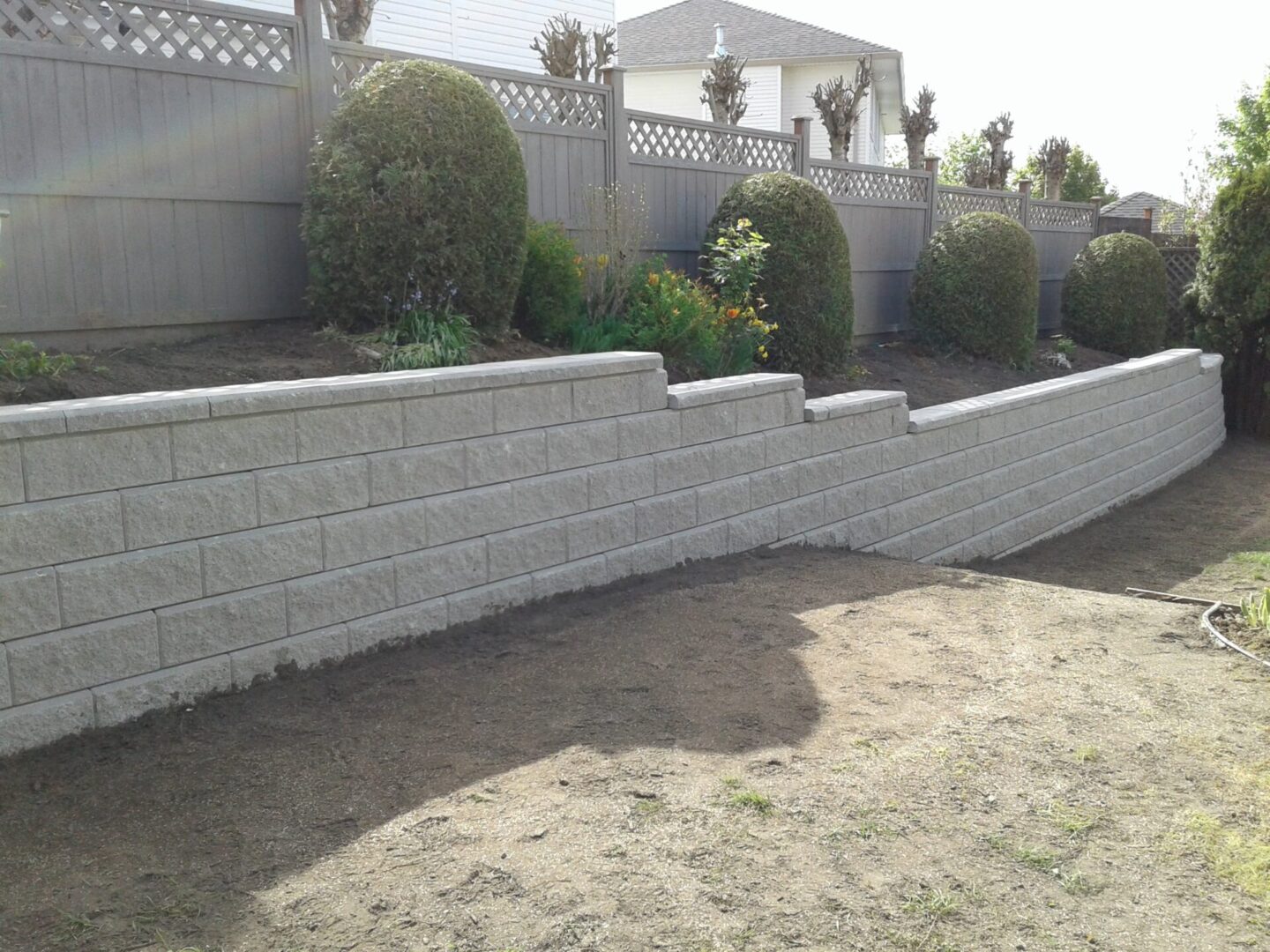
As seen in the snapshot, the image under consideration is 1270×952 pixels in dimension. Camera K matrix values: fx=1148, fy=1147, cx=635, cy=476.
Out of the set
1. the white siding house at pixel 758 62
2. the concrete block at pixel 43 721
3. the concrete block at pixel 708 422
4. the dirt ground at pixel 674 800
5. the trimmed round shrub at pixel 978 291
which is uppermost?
the white siding house at pixel 758 62

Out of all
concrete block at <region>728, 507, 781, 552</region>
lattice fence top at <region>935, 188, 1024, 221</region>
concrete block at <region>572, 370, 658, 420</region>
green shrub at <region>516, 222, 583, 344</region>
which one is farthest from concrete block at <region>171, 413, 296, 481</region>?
lattice fence top at <region>935, 188, 1024, 221</region>

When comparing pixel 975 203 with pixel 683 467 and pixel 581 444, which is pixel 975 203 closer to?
pixel 683 467

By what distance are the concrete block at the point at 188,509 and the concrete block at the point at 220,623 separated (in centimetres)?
23

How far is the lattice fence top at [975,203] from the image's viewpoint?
13.2 meters

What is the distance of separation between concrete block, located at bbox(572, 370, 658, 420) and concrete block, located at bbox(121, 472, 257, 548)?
168cm

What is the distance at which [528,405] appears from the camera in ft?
16.2

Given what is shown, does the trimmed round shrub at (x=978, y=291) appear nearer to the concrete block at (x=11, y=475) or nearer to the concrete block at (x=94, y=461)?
the concrete block at (x=94, y=461)

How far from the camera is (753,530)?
6.25 metres

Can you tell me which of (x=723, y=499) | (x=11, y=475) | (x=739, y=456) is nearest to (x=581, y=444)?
(x=723, y=499)

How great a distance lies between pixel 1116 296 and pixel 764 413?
1009cm

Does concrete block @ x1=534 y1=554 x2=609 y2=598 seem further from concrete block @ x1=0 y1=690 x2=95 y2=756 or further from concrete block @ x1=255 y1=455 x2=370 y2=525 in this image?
concrete block @ x1=0 y1=690 x2=95 y2=756

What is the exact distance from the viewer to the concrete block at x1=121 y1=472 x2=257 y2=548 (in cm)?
364

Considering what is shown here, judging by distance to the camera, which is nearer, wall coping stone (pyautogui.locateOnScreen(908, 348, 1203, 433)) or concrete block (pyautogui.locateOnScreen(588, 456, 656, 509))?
concrete block (pyautogui.locateOnScreen(588, 456, 656, 509))

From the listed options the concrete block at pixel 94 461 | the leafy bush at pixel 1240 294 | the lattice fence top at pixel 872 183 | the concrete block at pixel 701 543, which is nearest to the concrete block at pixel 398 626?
the concrete block at pixel 94 461
